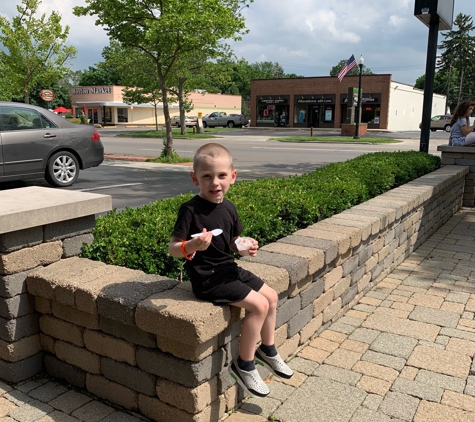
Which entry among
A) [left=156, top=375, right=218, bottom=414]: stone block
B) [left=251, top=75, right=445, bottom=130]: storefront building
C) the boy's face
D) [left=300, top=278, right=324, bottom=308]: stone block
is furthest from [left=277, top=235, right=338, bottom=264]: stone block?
[left=251, top=75, right=445, bottom=130]: storefront building

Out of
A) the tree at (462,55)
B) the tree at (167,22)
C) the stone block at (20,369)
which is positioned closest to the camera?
the stone block at (20,369)

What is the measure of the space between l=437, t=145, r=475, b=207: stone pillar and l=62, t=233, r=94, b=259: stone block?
785 cm

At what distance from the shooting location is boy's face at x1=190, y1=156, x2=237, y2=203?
2477mm

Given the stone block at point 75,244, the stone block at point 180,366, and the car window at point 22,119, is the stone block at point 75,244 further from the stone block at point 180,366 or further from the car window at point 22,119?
the car window at point 22,119

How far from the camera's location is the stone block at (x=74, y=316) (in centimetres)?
277

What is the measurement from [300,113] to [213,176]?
154 feet

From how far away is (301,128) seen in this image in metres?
48.0

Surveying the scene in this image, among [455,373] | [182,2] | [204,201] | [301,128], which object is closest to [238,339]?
[204,201]

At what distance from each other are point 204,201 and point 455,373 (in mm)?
2060

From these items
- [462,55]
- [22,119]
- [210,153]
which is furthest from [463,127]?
[462,55]

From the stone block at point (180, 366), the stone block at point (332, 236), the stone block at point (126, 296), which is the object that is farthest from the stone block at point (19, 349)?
the stone block at point (332, 236)

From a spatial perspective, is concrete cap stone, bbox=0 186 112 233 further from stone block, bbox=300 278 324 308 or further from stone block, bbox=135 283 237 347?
stone block, bbox=300 278 324 308

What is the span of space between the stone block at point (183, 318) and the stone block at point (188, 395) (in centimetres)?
29

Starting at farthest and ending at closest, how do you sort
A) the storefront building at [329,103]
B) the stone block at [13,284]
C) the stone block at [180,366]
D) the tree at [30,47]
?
the storefront building at [329,103] < the tree at [30,47] < the stone block at [13,284] < the stone block at [180,366]
